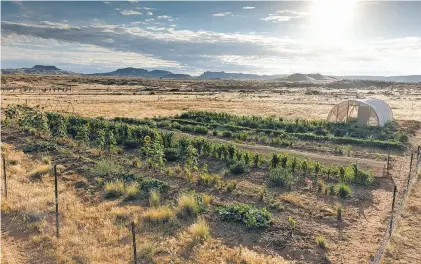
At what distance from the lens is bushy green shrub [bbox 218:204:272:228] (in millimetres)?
10633

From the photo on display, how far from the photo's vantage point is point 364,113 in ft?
99.7

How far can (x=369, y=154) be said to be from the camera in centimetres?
2042

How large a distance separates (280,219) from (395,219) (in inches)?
155

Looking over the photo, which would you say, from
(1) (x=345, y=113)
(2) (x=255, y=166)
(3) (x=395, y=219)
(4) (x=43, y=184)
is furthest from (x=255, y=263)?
(1) (x=345, y=113)

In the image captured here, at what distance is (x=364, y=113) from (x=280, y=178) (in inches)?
778

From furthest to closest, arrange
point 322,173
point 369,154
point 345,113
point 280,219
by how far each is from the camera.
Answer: point 345,113 → point 369,154 → point 322,173 → point 280,219

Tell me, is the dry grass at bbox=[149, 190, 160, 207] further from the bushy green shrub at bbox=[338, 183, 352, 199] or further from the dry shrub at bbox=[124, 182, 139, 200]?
the bushy green shrub at bbox=[338, 183, 352, 199]

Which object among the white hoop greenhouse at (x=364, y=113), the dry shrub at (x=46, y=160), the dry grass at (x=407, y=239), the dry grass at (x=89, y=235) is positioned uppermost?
the white hoop greenhouse at (x=364, y=113)

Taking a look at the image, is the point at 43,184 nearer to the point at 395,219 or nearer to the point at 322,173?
the point at 322,173

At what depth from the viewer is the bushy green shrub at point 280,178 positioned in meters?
14.1

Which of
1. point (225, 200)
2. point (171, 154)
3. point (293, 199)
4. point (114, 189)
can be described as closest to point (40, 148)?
point (171, 154)

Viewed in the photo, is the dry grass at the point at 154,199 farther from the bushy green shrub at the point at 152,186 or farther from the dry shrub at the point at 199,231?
the dry shrub at the point at 199,231

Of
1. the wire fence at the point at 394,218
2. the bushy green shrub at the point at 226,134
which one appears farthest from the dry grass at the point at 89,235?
the bushy green shrub at the point at 226,134

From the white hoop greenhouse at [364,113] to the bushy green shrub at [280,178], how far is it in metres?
18.1
